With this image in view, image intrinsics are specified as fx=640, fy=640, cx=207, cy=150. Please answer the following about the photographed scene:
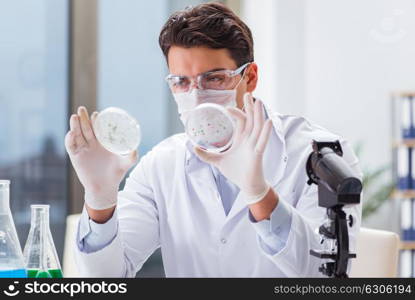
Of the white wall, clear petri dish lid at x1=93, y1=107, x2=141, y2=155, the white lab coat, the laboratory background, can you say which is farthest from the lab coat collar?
the white wall

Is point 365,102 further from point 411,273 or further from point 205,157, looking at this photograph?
point 205,157

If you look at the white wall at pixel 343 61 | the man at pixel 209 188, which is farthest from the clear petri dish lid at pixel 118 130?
the white wall at pixel 343 61

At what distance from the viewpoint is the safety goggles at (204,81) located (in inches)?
51.6

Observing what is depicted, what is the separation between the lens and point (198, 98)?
131 cm

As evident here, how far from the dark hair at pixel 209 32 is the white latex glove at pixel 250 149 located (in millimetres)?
339

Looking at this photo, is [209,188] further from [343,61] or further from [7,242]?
[343,61]

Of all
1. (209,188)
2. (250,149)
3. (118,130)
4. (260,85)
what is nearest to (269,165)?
(209,188)

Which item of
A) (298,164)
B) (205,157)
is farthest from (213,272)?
(205,157)

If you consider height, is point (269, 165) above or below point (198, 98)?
below

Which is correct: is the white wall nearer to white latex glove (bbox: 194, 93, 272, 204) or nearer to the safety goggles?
the safety goggles

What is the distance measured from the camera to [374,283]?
2.93ft

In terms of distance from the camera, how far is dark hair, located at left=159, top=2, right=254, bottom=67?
1.33 meters

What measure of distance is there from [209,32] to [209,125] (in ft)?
1.42

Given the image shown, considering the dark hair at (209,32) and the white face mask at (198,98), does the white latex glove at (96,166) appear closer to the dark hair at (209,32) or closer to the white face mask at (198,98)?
the white face mask at (198,98)
